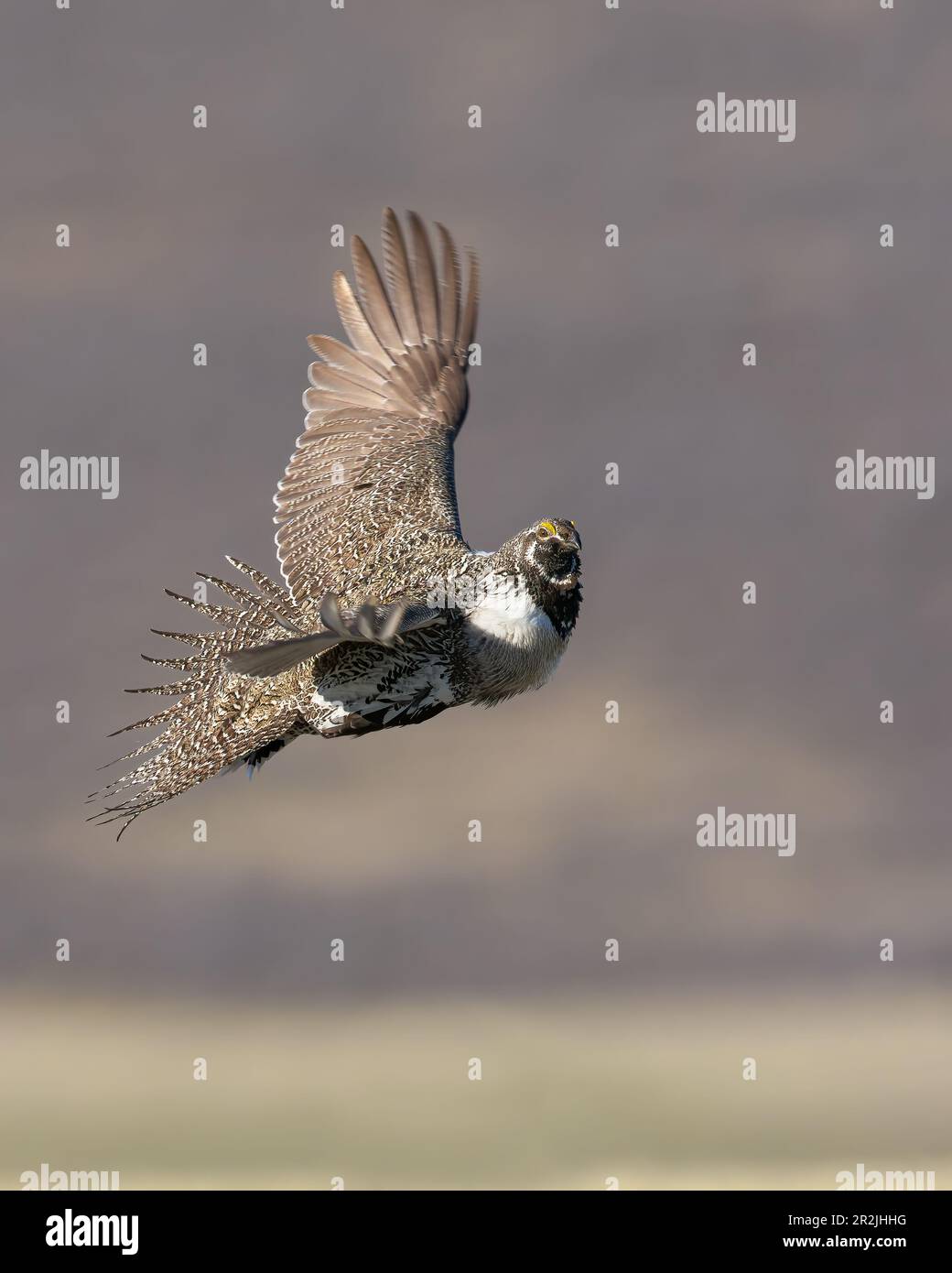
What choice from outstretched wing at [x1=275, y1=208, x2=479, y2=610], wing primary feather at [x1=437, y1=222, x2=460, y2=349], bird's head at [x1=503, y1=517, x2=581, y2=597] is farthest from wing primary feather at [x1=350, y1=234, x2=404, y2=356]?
bird's head at [x1=503, y1=517, x2=581, y2=597]

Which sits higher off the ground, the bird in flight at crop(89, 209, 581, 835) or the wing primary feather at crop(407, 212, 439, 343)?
the wing primary feather at crop(407, 212, 439, 343)

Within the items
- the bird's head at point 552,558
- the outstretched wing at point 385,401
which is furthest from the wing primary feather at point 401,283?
the bird's head at point 552,558

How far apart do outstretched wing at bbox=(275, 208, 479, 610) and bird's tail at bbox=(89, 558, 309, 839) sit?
5.23 ft

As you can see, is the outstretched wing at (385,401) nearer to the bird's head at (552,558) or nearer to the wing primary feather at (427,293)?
the wing primary feather at (427,293)

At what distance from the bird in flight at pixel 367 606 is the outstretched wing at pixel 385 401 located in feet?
0.07

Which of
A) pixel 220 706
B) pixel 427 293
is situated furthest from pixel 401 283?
pixel 220 706

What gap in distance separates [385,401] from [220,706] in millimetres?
5151

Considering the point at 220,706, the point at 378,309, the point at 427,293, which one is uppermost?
the point at 427,293

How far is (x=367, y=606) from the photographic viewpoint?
14938mm

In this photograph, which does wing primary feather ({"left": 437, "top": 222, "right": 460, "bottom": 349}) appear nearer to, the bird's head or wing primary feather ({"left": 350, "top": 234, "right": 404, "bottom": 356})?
wing primary feather ({"left": 350, "top": 234, "right": 404, "bottom": 356})

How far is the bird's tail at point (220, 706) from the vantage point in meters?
16.8

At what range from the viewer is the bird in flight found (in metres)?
16.0

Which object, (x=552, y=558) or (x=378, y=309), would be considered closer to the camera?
(x=552, y=558)

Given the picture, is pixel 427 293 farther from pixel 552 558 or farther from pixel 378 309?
pixel 552 558
